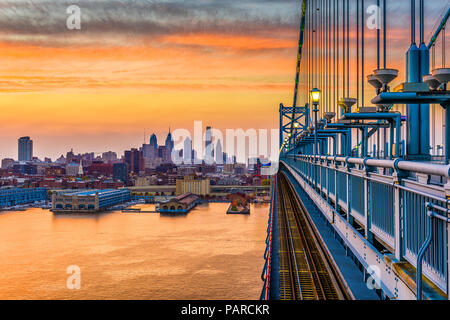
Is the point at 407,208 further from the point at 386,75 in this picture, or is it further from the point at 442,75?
the point at 386,75

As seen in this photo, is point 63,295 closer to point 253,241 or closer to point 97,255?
point 97,255

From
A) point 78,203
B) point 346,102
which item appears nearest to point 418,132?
point 346,102

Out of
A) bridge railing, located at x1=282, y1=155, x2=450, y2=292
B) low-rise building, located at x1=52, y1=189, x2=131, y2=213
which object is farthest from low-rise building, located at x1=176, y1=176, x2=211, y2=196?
bridge railing, located at x1=282, y1=155, x2=450, y2=292

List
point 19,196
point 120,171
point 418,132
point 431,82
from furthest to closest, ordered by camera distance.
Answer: point 120,171, point 19,196, point 418,132, point 431,82

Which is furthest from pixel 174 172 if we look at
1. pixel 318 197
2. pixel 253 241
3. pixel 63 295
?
pixel 318 197
